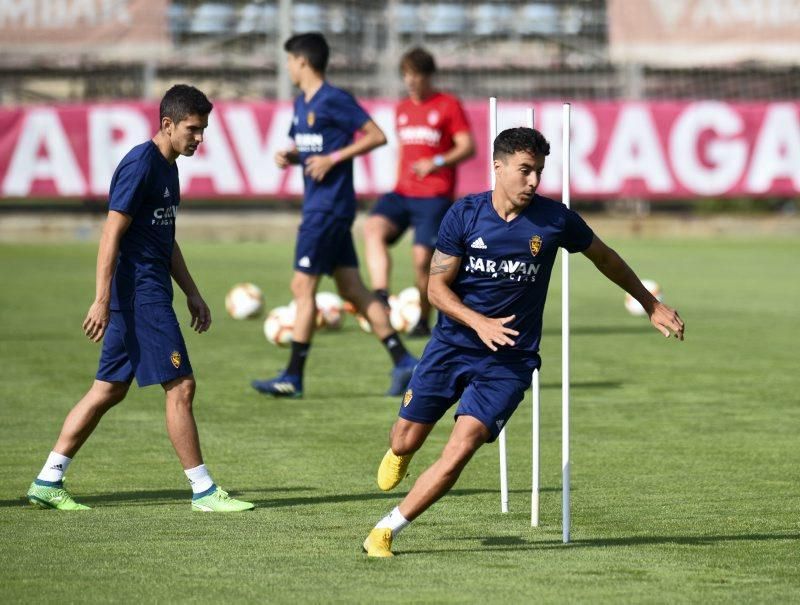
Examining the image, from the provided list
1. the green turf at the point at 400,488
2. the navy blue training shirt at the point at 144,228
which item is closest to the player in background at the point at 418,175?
the green turf at the point at 400,488

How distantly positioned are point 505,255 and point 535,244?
0.42ft

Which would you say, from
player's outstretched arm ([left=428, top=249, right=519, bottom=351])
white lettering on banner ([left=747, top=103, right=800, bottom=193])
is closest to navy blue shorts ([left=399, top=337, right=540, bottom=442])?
player's outstretched arm ([left=428, top=249, right=519, bottom=351])

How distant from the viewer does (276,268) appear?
70.5 feet

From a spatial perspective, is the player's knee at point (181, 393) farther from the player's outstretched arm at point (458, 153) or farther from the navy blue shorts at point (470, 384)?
the player's outstretched arm at point (458, 153)

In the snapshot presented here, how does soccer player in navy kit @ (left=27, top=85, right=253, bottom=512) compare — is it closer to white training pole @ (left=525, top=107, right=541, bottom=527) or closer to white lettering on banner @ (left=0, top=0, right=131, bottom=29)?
white training pole @ (left=525, top=107, right=541, bottom=527)

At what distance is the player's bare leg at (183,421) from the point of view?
23.5 ft

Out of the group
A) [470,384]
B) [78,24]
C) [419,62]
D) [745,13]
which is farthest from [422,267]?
[745,13]

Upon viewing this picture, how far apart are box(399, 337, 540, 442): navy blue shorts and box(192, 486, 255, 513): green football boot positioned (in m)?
1.10

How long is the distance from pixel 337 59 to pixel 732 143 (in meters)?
7.24

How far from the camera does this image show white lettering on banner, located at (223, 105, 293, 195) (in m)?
26.2

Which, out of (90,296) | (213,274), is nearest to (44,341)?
(90,296)

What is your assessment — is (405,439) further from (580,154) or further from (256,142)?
(580,154)

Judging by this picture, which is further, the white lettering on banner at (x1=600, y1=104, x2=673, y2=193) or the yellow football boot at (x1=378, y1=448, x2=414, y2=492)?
the white lettering on banner at (x1=600, y1=104, x2=673, y2=193)

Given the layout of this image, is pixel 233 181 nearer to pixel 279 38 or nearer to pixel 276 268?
pixel 279 38
